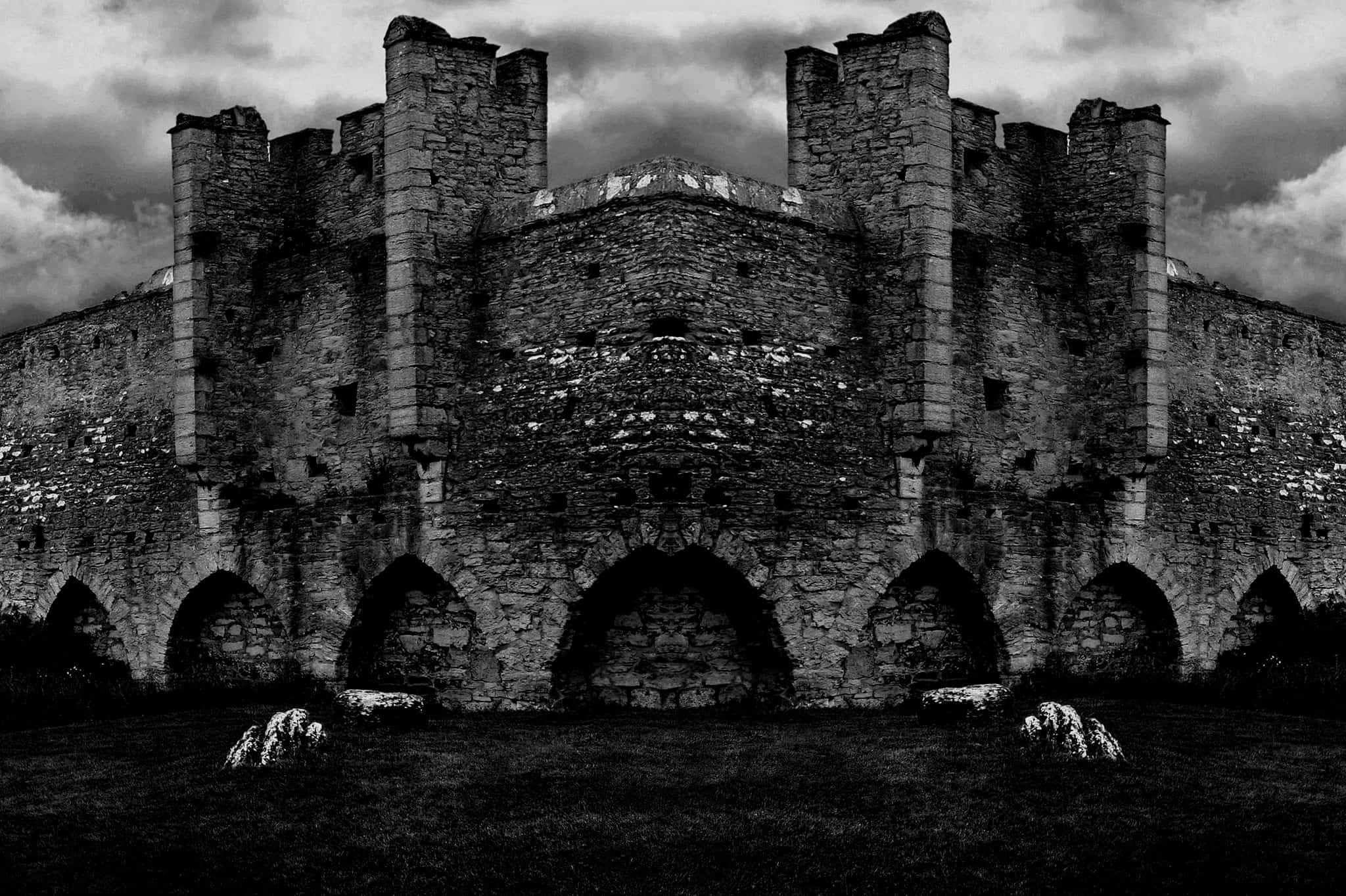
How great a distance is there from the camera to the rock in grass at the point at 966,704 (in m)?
20.0

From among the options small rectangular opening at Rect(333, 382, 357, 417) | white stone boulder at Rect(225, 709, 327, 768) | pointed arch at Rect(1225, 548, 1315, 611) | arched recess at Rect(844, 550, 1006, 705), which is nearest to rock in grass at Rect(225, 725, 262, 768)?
white stone boulder at Rect(225, 709, 327, 768)

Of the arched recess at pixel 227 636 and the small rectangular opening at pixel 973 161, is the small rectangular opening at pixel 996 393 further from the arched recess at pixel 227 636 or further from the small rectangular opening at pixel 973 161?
the arched recess at pixel 227 636

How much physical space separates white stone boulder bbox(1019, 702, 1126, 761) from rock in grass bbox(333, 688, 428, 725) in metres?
6.98

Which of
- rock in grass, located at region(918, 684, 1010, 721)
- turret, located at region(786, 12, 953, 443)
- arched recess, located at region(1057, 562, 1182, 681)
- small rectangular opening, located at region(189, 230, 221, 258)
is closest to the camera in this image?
rock in grass, located at region(918, 684, 1010, 721)

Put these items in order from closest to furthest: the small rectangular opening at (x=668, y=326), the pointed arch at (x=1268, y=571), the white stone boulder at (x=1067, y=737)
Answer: the white stone boulder at (x=1067, y=737) → the small rectangular opening at (x=668, y=326) → the pointed arch at (x=1268, y=571)

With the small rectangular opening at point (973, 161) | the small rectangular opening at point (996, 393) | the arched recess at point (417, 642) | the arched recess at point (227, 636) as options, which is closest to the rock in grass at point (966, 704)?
the arched recess at point (417, 642)

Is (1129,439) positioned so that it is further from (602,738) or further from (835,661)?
(602,738)

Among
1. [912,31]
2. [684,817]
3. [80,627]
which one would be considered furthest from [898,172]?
[80,627]

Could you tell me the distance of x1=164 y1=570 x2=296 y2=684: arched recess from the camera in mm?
26406

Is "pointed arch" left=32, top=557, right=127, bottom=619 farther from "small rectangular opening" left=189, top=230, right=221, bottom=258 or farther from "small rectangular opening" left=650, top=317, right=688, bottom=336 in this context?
"small rectangular opening" left=650, top=317, right=688, bottom=336

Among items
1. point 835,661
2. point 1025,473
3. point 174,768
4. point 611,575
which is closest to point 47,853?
point 174,768

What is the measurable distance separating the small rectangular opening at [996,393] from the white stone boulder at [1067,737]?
347 inches

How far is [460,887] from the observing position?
47.5 ft

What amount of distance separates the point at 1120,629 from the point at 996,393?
13.4 ft
